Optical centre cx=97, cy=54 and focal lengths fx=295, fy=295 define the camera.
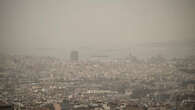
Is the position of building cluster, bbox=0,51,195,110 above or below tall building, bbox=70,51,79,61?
below

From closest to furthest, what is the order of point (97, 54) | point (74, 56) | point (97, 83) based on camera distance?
point (97, 83)
point (74, 56)
point (97, 54)

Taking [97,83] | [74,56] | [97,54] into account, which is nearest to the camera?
[97,83]

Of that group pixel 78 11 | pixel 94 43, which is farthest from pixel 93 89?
pixel 78 11

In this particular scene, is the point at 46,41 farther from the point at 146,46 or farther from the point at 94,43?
the point at 146,46

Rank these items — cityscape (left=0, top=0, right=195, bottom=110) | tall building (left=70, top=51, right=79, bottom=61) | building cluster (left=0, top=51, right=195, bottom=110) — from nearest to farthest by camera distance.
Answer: building cluster (left=0, top=51, right=195, bottom=110), cityscape (left=0, top=0, right=195, bottom=110), tall building (left=70, top=51, right=79, bottom=61)

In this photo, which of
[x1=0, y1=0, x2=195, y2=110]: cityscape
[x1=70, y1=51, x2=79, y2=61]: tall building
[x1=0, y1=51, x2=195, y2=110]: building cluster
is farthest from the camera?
[x1=70, y1=51, x2=79, y2=61]: tall building

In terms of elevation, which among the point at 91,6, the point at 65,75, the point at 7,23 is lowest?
the point at 65,75

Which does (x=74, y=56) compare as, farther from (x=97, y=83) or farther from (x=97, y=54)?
(x=97, y=83)

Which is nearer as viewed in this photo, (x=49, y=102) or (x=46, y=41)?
(x=49, y=102)

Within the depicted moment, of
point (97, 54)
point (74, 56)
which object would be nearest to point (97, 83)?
point (74, 56)

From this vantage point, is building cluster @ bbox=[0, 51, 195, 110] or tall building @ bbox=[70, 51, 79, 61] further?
tall building @ bbox=[70, 51, 79, 61]

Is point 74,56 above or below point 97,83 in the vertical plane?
above
